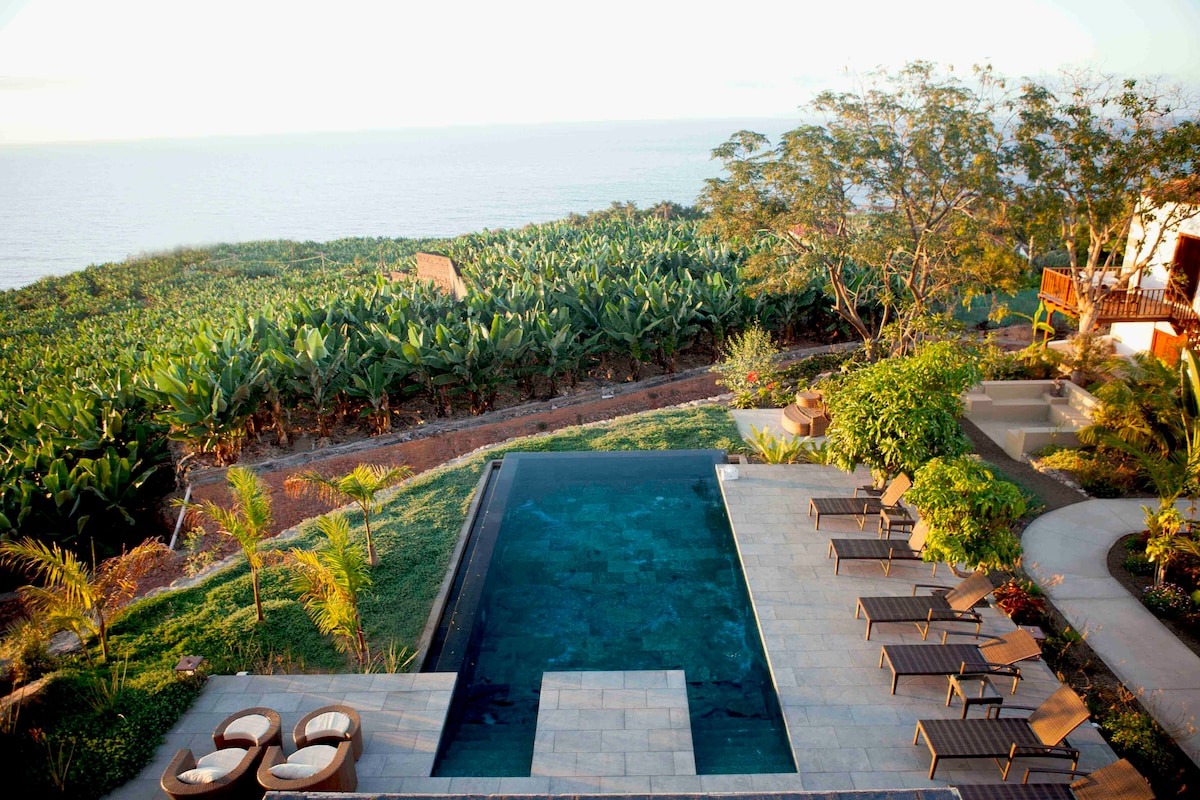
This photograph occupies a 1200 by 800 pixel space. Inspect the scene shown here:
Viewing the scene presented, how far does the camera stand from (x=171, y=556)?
10.9m

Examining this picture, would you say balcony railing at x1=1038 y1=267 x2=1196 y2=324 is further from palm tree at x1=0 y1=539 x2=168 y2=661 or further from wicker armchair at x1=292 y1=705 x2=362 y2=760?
palm tree at x1=0 y1=539 x2=168 y2=661

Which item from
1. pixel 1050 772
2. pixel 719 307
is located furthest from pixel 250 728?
pixel 719 307

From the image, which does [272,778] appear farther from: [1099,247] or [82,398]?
[1099,247]

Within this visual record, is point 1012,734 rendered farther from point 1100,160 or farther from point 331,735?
point 1100,160

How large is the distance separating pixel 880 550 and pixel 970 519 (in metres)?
1.29

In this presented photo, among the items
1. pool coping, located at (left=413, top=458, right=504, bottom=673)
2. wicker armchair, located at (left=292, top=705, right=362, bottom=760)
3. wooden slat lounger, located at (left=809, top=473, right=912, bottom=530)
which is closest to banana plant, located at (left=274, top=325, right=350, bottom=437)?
pool coping, located at (left=413, top=458, right=504, bottom=673)

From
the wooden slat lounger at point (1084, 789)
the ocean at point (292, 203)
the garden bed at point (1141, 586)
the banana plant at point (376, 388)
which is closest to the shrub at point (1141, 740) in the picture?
the wooden slat lounger at point (1084, 789)

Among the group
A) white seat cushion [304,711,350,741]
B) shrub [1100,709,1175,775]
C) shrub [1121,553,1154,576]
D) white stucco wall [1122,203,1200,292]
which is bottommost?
shrub [1121,553,1154,576]

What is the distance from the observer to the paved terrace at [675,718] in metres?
5.62

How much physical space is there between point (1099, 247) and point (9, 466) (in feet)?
64.2

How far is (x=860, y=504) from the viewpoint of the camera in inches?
369

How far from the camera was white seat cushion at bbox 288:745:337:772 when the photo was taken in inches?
213

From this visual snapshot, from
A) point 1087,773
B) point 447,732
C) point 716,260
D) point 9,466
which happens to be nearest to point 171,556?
point 9,466

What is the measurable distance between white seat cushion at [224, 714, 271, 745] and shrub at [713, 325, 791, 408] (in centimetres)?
1042
